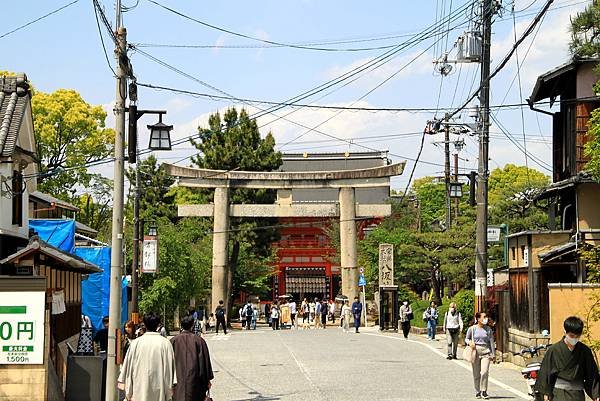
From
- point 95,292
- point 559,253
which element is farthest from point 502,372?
point 95,292

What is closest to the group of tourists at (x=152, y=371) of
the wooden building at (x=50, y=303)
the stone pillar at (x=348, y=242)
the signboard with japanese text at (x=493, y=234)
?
the wooden building at (x=50, y=303)

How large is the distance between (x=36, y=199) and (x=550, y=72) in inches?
763

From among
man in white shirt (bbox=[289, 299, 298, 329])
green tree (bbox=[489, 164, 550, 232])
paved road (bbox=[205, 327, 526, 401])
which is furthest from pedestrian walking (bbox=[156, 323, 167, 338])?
man in white shirt (bbox=[289, 299, 298, 329])

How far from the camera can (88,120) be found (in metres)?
47.9

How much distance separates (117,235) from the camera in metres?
16.0

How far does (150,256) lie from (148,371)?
2512cm

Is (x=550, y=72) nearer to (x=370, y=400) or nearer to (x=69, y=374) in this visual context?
(x=370, y=400)

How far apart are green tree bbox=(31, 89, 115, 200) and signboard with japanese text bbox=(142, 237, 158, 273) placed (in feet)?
40.4

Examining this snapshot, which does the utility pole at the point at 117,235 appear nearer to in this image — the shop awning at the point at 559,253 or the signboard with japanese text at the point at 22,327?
the signboard with japanese text at the point at 22,327

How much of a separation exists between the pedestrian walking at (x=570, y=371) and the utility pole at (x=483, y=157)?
16.0m

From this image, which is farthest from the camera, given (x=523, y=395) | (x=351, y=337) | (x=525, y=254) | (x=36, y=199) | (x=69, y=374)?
(x=351, y=337)

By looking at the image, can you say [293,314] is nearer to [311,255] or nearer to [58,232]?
[311,255]

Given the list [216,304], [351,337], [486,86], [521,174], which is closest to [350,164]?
[521,174]

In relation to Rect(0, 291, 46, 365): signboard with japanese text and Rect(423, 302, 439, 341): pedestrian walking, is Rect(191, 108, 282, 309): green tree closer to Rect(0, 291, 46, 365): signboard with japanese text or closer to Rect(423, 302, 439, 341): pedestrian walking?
Rect(423, 302, 439, 341): pedestrian walking
